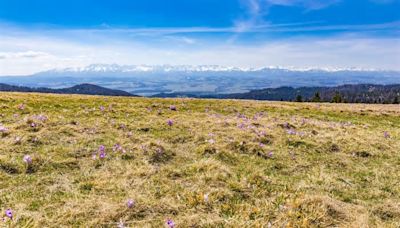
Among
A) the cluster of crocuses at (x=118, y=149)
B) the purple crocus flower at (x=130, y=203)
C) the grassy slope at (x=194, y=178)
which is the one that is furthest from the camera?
the cluster of crocuses at (x=118, y=149)

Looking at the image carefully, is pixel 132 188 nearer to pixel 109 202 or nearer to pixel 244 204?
pixel 109 202

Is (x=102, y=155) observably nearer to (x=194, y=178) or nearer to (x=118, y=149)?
(x=118, y=149)

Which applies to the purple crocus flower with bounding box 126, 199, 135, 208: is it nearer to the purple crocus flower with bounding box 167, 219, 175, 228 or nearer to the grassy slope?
the grassy slope

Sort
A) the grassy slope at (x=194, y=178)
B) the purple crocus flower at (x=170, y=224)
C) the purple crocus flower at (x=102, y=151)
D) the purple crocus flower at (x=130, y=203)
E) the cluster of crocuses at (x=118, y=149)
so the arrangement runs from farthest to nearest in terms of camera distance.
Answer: the cluster of crocuses at (x=118, y=149)
the purple crocus flower at (x=102, y=151)
the purple crocus flower at (x=130, y=203)
the grassy slope at (x=194, y=178)
the purple crocus flower at (x=170, y=224)

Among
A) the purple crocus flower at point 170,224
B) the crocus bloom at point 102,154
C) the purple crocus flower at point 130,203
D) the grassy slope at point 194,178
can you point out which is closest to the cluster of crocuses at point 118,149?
the grassy slope at point 194,178

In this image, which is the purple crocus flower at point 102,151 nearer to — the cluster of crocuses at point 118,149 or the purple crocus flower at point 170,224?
the cluster of crocuses at point 118,149

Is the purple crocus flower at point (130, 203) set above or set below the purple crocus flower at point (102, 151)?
below

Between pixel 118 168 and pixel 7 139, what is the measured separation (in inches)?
198

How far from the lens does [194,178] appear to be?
8180 mm

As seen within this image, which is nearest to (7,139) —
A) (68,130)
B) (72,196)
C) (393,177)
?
(68,130)

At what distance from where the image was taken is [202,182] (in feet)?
25.8

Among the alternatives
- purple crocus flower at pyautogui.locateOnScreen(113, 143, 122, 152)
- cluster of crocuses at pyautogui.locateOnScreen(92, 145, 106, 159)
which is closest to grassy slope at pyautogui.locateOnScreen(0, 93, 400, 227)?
cluster of crocuses at pyautogui.locateOnScreen(92, 145, 106, 159)

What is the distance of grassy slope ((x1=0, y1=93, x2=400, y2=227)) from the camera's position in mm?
6004

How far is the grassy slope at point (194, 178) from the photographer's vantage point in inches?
236
